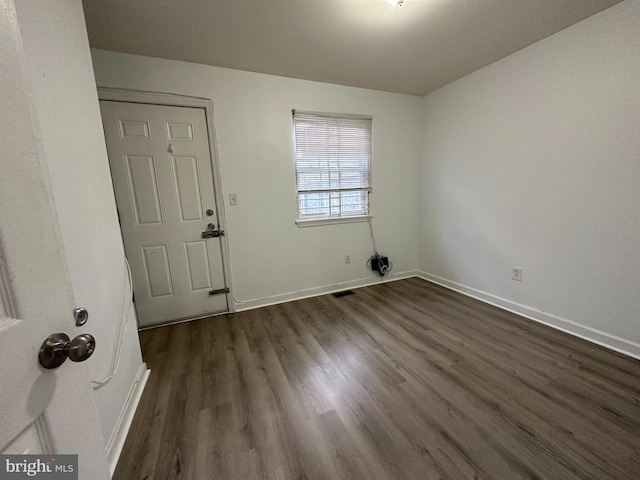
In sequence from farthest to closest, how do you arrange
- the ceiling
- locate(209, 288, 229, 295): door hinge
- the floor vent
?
the floor vent, locate(209, 288, 229, 295): door hinge, the ceiling

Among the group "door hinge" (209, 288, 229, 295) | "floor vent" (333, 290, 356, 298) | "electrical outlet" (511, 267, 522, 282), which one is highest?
"electrical outlet" (511, 267, 522, 282)

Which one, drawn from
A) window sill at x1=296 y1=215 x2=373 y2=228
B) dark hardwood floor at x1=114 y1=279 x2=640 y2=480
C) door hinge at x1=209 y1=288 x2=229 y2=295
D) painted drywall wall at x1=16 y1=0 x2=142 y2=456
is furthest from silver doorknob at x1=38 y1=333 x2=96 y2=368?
window sill at x1=296 y1=215 x2=373 y2=228

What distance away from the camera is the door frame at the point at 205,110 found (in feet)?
7.13

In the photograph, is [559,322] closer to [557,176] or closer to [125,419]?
[557,176]

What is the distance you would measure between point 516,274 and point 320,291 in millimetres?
A: 2046

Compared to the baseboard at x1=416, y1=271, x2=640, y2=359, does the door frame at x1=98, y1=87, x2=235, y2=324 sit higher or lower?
higher

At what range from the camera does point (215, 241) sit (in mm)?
2686

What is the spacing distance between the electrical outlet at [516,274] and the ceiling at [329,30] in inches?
77.5

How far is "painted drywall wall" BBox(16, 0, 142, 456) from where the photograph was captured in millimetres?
1020

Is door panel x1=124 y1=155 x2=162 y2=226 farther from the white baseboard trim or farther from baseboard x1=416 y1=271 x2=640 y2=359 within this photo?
baseboard x1=416 y1=271 x2=640 y2=359

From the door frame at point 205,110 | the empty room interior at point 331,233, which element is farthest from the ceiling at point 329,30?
the door frame at point 205,110

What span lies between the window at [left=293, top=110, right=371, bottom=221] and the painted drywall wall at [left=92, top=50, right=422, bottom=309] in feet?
0.35

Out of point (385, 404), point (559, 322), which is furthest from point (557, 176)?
point (385, 404)

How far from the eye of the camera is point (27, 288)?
48 centimetres
